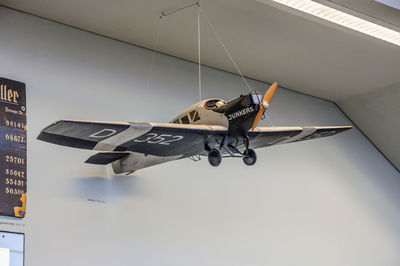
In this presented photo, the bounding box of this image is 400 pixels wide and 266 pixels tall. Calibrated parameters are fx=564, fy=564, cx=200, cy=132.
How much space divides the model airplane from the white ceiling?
132cm

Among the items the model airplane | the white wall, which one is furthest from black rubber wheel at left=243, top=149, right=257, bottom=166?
the white wall

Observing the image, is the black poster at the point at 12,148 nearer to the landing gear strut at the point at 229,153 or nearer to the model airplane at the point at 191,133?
the model airplane at the point at 191,133

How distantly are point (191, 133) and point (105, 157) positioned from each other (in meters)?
1.18

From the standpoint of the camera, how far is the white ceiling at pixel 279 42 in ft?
19.1

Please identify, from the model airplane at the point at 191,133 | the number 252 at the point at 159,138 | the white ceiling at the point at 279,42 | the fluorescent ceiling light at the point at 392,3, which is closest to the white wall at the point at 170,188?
the white ceiling at the point at 279,42

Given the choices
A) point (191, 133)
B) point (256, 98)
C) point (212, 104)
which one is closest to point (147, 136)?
point (191, 133)

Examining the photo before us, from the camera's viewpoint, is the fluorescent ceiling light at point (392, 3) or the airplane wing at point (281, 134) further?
the fluorescent ceiling light at point (392, 3)

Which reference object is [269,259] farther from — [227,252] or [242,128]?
[242,128]

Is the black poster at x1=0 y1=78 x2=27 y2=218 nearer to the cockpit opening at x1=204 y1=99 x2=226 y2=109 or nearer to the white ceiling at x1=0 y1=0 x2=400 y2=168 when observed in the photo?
the white ceiling at x1=0 y1=0 x2=400 y2=168

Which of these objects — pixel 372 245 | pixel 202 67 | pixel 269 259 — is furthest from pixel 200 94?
pixel 372 245

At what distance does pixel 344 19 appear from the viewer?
219 inches

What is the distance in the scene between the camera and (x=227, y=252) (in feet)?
20.5

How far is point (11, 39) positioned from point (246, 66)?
2.91 m

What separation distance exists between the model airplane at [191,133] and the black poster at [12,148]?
1.07 metres
